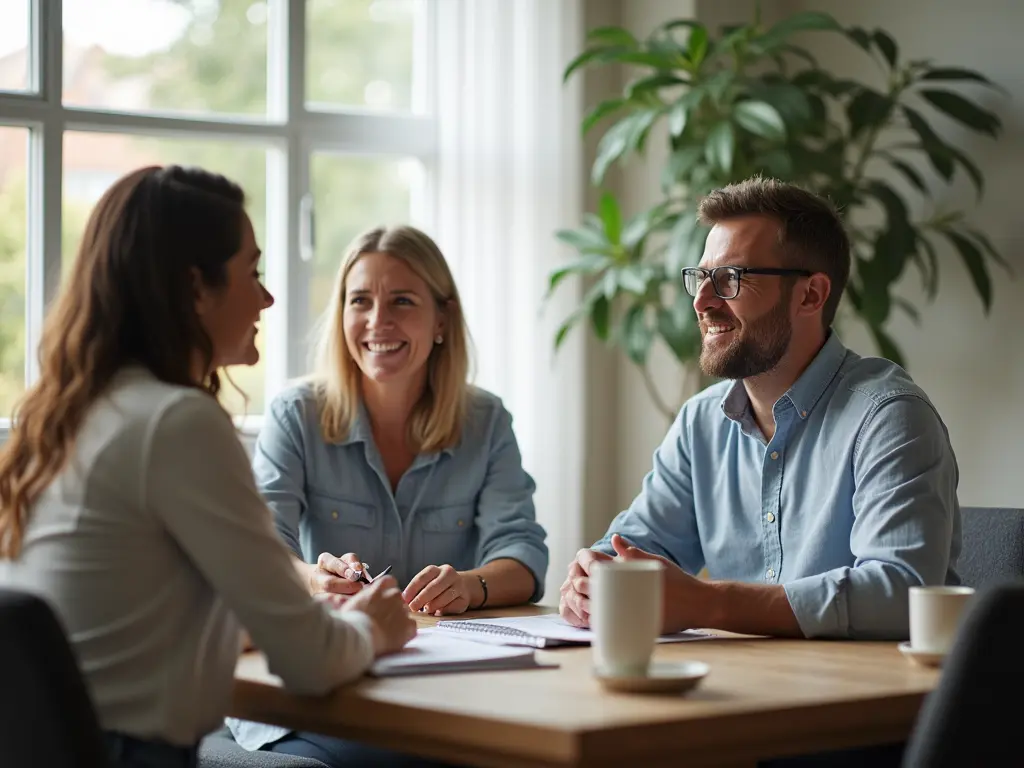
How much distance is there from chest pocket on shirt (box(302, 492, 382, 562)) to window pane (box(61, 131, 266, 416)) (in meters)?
1.24

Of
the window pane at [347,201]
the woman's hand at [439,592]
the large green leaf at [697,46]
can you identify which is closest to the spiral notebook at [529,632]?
the woman's hand at [439,592]

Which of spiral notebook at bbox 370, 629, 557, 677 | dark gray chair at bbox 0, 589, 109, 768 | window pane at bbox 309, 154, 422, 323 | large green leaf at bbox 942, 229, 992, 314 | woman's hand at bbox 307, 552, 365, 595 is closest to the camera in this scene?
dark gray chair at bbox 0, 589, 109, 768

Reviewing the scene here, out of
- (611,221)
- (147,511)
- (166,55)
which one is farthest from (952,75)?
(147,511)

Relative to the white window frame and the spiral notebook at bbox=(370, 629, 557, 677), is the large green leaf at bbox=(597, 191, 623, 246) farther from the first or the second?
the spiral notebook at bbox=(370, 629, 557, 677)

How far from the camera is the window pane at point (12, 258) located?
3.79 m

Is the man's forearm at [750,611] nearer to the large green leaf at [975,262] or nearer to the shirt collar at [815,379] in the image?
the shirt collar at [815,379]

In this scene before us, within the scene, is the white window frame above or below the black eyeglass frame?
above

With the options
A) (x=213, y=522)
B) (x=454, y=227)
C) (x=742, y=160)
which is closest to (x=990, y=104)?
(x=742, y=160)

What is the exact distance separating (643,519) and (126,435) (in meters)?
1.15

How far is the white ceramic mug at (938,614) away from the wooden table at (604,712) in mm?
43

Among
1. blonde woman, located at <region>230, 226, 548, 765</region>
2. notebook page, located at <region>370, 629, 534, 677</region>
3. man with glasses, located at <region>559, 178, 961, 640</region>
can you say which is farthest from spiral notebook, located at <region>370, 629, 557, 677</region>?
blonde woman, located at <region>230, 226, 548, 765</region>

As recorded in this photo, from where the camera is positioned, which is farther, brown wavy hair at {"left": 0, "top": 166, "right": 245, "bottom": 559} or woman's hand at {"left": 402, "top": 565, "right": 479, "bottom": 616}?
woman's hand at {"left": 402, "top": 565, "right": 479, "bottom": 616}

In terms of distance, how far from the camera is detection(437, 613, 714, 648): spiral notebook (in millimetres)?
1804

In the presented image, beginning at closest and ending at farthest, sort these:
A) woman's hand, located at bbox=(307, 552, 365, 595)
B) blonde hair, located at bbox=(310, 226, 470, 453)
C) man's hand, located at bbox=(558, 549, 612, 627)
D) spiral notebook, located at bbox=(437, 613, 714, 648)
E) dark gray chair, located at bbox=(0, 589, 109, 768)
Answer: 1. dark gray chair, located at bbox=(0, 589, 109, 768)
2. spiral notebook, located at bbox=(437, 613, 714, 648)
3. man's hand, located at bbox=(558, 549, 612, 627)
4. woman's hand, located at bbox=(307, 552, 365, 595)
5. blonde hair, located at bbox=(310, 226, 470, 453)
